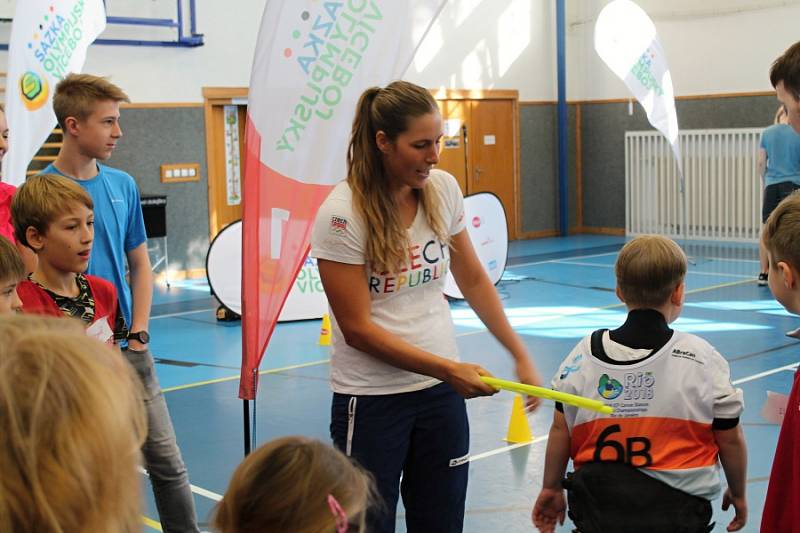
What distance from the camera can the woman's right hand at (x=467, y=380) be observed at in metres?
2.49

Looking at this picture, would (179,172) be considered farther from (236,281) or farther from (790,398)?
(790,398)

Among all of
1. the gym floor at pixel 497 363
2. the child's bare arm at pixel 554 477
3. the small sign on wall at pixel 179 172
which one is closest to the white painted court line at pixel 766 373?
the gym floor at pixel 497 363

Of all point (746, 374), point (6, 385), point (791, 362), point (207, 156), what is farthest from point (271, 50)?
point (207, 156)

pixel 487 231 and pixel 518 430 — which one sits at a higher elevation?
pixel 487 231

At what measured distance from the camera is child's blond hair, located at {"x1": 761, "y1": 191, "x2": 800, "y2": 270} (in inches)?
82.8

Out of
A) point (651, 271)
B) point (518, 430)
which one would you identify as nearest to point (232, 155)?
point (518, 430)

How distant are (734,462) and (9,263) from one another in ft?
5.94

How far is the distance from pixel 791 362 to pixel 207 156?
8.13 m

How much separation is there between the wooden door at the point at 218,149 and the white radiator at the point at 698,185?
6.23 meters

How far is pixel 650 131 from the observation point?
49.3 ft

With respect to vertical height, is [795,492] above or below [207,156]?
below

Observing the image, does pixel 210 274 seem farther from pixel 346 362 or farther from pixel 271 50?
pixel 346 362

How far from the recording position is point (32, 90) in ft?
17.2

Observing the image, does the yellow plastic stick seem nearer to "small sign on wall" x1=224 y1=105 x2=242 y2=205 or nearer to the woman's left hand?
the woman's left hand
